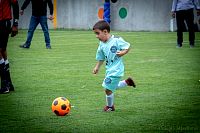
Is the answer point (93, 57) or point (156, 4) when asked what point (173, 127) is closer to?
point (93, 57)

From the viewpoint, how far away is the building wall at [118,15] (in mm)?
30109

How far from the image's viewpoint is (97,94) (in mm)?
9922

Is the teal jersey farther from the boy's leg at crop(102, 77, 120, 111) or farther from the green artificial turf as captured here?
the green artificial turf

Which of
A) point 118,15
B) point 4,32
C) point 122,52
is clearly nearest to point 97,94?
point 122,52

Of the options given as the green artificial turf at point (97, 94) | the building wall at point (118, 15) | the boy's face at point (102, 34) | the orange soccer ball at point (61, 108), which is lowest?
the building wall at point (118, 15)

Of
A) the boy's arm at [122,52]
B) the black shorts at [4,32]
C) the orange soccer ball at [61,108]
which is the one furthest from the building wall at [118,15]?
the orange soccer ball at [61,108]

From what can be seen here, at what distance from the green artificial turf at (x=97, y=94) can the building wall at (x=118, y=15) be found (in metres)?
12.5

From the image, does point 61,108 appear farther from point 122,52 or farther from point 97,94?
point 97,94

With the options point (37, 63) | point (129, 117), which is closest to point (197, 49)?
point (37, 63)

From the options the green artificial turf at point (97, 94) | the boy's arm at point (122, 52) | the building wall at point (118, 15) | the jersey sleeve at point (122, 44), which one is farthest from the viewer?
the building wall at point (118, 15)

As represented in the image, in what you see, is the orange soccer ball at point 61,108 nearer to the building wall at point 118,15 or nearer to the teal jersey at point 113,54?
the teal jersey at point 113,54

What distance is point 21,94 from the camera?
9.99 metres

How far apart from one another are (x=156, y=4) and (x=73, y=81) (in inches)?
760

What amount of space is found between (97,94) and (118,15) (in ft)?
71.3
